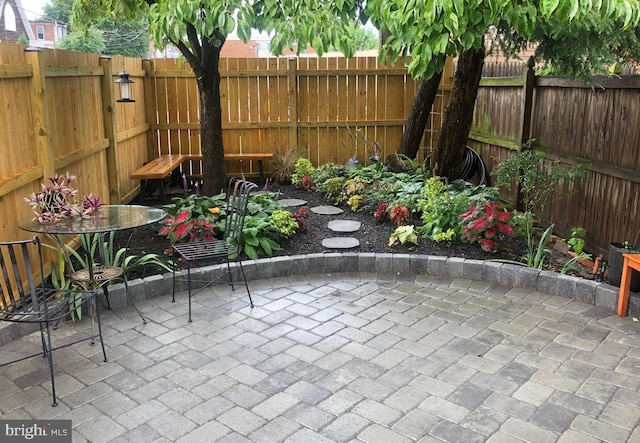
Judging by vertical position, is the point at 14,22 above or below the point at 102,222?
above

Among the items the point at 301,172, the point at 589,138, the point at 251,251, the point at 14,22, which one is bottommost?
the point at 251,251

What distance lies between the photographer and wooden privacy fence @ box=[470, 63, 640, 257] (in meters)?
4.57

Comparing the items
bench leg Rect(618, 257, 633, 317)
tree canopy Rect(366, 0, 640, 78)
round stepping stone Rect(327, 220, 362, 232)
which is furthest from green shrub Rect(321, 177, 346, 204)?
bench leg Rect(618, 257, 633, 317)

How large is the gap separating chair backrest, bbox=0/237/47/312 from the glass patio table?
5.4 inches

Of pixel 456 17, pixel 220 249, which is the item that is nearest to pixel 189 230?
pixel 220 249

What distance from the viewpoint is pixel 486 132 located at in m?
7.62

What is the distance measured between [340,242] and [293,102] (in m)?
3.88

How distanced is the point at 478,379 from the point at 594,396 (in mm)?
577

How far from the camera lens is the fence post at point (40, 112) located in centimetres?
389

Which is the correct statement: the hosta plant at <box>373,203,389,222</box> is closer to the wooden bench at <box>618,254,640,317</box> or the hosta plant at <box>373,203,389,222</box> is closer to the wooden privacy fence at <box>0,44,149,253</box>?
the wooden bench at <box>618,254,640,317</box>

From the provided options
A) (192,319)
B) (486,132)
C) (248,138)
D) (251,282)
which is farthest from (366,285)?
(248,138)

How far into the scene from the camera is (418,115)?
7.81 m

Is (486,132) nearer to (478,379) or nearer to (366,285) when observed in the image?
(366,285)

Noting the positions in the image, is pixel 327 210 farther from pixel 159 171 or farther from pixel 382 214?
pixel 159 171
